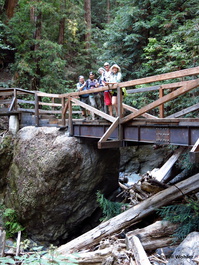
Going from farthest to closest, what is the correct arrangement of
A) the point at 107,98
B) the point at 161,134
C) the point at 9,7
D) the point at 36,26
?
1. the point at 9,7
2. the point at 36,26
3. the point at 107,98
4. the point at 161,134

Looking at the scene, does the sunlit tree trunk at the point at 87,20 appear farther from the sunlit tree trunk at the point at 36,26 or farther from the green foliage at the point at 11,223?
the green foliage at the point at 11,223

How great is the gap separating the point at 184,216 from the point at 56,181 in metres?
4.31

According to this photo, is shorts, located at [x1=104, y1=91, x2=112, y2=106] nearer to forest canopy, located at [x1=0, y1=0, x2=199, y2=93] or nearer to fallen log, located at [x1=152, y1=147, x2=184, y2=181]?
fallen log, located at [x1=152, y1=147, x2=184, y2=181]

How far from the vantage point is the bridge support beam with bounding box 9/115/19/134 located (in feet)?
33.1

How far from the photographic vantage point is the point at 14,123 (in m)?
10.1

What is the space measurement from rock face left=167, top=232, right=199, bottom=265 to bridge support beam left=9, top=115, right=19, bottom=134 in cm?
788

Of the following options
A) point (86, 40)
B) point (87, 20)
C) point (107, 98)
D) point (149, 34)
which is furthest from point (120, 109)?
point (87, 20)

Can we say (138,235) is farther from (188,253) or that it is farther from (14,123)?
(14,123)

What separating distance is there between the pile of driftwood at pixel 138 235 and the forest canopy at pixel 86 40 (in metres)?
5.63

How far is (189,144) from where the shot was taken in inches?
195

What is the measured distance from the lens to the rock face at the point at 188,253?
4.29 meters

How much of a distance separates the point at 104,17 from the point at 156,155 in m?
19.9

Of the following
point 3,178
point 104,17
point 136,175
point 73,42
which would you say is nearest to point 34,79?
point 73,42

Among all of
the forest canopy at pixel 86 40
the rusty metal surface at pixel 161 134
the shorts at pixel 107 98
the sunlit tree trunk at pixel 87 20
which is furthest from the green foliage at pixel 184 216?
the sunlit tree trunk at pixel 87 20
